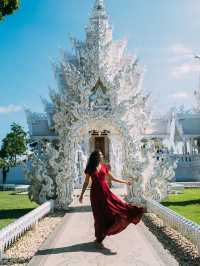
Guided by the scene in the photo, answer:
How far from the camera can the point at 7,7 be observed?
25.3ft

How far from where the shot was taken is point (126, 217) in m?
6.86

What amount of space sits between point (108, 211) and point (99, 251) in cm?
65

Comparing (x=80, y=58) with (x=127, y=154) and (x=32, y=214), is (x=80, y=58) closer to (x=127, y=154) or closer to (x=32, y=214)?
(x=127, y=154)

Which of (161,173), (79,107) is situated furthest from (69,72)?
(161,173)

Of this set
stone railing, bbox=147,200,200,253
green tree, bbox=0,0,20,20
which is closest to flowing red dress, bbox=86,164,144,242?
stone railing, bbox=147,200,200,253

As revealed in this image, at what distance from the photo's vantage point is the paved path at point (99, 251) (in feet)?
20.1

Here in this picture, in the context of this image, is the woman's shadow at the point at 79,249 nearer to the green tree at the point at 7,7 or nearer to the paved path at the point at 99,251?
the paved path at the point at 99,251

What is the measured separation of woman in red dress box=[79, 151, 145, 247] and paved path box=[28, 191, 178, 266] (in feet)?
1.18

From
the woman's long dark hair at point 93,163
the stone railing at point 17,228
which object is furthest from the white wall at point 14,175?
the woman's long dark hair at point 93,163

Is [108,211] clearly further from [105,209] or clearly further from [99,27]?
[99,27]

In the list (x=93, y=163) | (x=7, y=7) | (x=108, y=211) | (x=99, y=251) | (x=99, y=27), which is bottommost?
(x=99, y=251)

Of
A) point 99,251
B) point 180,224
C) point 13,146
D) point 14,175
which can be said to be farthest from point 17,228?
point 13,146

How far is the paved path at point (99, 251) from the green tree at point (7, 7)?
4215 millimetres

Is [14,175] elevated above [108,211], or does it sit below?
above
